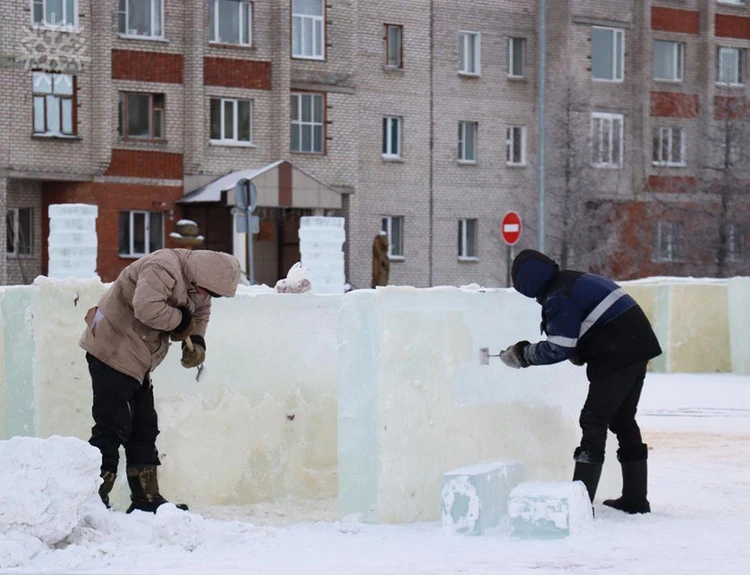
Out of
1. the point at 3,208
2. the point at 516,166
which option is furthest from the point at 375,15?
the point at 3,208

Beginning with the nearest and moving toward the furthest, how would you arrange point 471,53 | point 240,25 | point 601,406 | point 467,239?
point 601,406
point 240,25
point 471,53
point 467,239

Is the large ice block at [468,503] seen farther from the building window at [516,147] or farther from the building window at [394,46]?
the building window at [516,147]

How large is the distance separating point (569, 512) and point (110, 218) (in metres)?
31.0

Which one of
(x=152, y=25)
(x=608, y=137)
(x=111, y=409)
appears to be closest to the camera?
(x=111, y=409)

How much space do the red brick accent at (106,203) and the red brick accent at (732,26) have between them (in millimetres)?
19309

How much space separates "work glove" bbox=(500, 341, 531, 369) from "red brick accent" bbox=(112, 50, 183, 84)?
30503 mm

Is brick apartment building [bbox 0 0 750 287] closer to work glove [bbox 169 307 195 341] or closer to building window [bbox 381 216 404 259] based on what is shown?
building window [bbox 381 216 404 259]

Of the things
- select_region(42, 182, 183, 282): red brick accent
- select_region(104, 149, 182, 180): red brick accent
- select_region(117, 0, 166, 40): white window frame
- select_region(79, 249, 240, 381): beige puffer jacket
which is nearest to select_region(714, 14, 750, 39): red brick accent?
select_region(117, 0, 166, 40): white window frame

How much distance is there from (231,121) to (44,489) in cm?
3340

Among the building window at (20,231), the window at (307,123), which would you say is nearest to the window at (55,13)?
the building window at (20,231)

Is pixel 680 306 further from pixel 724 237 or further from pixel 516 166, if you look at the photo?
pixel 516 166

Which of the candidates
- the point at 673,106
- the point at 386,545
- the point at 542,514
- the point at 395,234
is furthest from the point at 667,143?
the point at 386,545

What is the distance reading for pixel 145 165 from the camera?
126ft

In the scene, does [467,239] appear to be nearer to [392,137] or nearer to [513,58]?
[392,137]
